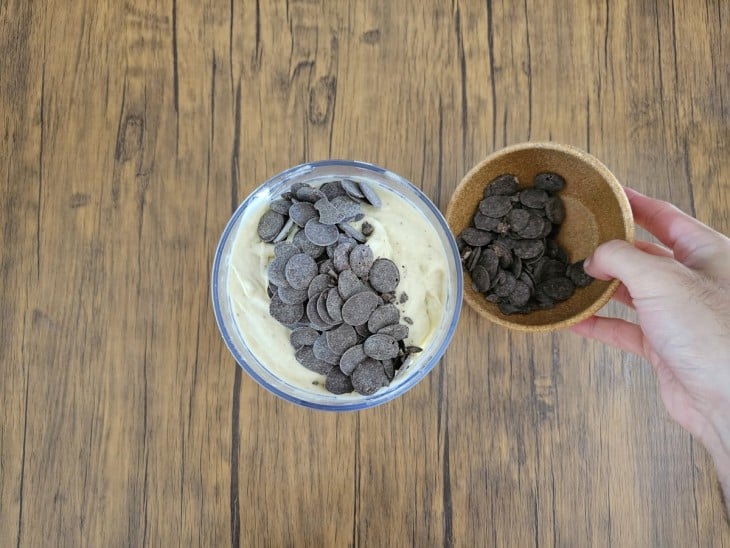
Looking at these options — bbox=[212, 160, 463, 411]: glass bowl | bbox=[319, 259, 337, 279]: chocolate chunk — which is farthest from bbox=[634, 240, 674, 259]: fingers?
bbox=[319, 259, 337, 279]: chocolate chunk

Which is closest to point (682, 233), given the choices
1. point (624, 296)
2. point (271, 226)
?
point (624, 296)

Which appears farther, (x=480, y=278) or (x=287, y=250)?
(x=480, y=278)

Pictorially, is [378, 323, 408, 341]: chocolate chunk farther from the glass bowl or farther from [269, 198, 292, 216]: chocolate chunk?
[269, 198, 292, 216]: chocolate chunk

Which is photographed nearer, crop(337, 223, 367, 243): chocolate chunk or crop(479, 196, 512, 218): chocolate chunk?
crop(337, 223, 367, 243): chocolate chunk

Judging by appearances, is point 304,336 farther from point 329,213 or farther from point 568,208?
point 568,208

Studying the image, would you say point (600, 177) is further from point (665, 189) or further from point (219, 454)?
point (219, 454)

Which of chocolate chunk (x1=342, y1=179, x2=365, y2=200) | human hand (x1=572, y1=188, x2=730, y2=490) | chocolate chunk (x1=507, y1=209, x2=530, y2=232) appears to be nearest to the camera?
human hand (x1=572, y1=188, x2=730, y2=490)
